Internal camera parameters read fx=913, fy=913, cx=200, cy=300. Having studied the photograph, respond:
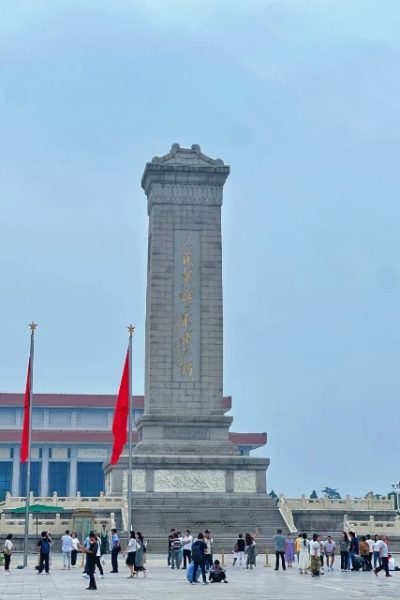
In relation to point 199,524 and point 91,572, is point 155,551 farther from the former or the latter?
point 91,572

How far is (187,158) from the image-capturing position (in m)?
53.1

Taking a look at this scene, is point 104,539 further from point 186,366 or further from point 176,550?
point 186,366

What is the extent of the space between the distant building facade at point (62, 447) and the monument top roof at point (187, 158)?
3520 centimetres

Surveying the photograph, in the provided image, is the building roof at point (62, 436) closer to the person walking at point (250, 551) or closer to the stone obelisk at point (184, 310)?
the stone obelisk at point (184, 310)

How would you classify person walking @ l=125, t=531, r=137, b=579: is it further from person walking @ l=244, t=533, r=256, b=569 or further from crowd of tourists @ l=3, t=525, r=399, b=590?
person walking @ l=244, t=533, r=256, b=569

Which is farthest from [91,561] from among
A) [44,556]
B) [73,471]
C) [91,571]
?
[73,471]

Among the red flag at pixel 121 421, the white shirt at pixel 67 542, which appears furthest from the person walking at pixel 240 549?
the red flag at pixel 121 421

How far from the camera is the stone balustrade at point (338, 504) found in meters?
46.1

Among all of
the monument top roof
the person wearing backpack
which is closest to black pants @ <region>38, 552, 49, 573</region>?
the person wearing backpack

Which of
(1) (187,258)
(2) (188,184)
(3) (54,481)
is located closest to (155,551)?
(1) (187,258)

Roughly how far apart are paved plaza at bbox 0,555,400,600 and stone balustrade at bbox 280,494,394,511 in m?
16.8

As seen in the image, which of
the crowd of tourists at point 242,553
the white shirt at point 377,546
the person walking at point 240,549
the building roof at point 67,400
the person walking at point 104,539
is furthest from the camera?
the building roof at point 67,400

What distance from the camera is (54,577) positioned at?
26531mm

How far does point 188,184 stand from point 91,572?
110 ft
